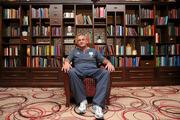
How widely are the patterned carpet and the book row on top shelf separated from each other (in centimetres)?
77

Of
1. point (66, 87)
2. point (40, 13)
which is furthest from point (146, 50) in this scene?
point (40, 13)

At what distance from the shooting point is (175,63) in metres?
4.20

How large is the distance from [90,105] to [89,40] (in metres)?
1.85

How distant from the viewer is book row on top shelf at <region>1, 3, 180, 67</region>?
4.10m

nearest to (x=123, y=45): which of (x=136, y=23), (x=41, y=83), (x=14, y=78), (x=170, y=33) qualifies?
(x=136, y=23)

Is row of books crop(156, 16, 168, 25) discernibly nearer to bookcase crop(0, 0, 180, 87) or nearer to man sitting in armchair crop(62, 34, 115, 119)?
bookcase crop(0, 0, 180, 87)

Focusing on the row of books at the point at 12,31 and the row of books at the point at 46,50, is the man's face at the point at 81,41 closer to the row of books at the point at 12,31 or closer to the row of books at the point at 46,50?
the row of books at the point at 46,50

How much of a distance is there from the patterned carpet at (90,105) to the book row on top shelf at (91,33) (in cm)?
77

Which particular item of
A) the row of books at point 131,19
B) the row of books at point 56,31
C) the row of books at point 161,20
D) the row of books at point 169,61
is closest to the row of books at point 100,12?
the row of books at point 131,19

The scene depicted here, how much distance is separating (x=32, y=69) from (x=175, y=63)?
3.15 metres

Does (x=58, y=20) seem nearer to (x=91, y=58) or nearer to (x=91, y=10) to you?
(x=91, y=10)

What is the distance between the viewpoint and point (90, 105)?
2691 mm

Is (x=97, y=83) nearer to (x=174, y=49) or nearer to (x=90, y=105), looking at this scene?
(x=90, y=105)

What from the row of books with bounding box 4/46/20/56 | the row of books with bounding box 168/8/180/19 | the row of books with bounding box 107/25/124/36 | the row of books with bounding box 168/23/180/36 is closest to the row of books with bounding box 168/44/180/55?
the row of books with bounding box 168/23/180/36
